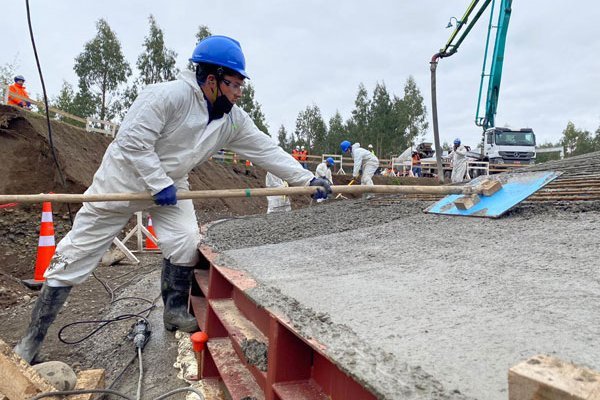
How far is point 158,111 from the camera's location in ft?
9.06

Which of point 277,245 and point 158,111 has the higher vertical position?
point 158,111

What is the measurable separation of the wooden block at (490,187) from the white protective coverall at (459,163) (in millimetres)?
10837

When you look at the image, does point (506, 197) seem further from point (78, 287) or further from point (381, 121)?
point (381, 121)

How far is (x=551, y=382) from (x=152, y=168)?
2519 millimetres

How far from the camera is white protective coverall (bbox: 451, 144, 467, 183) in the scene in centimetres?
1408

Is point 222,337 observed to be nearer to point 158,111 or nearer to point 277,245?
point 277,245

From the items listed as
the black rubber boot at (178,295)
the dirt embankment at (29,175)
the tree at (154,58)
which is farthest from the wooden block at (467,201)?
the tree at (154,58)

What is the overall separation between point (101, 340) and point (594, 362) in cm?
347

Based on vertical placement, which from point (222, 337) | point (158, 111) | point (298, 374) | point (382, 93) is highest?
point (382, 93)

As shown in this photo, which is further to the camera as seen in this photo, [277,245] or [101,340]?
[101,340]

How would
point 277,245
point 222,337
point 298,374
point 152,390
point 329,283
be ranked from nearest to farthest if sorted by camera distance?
point 298,374, point 329,283, point 222,337, point 152,390, point 277,245

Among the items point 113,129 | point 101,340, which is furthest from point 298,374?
point 113,129

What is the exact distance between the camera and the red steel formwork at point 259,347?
4.47ft

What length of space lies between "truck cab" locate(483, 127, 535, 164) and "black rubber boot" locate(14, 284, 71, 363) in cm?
1741
